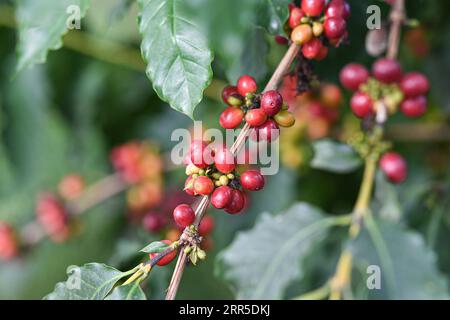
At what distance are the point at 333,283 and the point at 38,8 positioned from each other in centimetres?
71

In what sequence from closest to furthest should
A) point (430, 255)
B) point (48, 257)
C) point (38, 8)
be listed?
point (38, 8)
point (430, 255)
point (48, 257)

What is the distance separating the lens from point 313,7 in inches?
32.5

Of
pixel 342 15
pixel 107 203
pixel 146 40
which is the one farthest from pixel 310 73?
pixel 107 203

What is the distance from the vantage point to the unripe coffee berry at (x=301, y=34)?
814 millimetres

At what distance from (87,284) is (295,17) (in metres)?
0.43

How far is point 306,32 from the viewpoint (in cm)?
82

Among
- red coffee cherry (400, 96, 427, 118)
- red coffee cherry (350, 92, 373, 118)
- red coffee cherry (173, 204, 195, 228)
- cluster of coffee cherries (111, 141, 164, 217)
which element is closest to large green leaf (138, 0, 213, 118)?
red coffee cherry (173, 204, 195, 228)

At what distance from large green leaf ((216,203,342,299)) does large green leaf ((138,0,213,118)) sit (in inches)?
18.4

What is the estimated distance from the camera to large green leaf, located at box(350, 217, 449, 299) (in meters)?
1.08

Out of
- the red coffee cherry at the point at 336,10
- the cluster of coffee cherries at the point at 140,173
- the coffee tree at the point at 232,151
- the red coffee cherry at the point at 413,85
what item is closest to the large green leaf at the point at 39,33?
the coffee tree at the point at 232,151

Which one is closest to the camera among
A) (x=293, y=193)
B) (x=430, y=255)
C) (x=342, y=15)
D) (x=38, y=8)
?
(x=38, y=8)

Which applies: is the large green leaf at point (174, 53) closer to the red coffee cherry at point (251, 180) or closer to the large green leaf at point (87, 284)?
the red coffee cherry at point (251, 180)

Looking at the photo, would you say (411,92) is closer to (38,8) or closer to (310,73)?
(310,73)

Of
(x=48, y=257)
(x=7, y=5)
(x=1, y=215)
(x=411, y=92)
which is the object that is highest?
(x=7, y=5)
